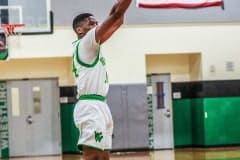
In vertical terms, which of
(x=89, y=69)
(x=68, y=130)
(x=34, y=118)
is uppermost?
(x=89, y=69)

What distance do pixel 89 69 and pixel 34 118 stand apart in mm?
13352

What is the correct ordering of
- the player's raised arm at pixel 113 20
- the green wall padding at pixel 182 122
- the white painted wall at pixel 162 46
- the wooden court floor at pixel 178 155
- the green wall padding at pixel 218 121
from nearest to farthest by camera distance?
the player's raised arm at pixel 113 20 → the wooden court floor at pixel 178 155 → the white painted wall at pixel 162 46 → the green wall padding at pixel 218 121 → the green wall padding at pixel 182 122

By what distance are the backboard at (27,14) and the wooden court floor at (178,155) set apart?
4.13 meters

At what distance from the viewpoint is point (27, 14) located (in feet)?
47.6

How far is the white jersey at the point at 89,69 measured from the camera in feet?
13.6

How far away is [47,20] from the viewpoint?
15.0 metres

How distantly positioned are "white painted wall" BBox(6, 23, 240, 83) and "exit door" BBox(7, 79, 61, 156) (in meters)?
1.45

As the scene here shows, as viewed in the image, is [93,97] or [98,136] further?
[93,97]

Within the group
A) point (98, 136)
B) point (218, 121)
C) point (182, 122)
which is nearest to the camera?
point (98, 136)

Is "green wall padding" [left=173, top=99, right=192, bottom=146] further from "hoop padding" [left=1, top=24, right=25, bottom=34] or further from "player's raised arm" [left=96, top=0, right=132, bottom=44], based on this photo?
"player's raised arm" [left=96, top=0, right=132, bottom=44]

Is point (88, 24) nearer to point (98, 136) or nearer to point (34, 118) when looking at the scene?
point (98, 136)

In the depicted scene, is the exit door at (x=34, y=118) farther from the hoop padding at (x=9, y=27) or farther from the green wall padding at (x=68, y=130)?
the hoop padding at (x=9, y=27)

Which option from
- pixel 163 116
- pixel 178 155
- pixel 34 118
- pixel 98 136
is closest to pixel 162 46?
pixel 163 116

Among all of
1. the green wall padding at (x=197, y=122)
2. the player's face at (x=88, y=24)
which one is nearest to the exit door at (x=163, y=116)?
the green wall padding at (x=197, y=122)
